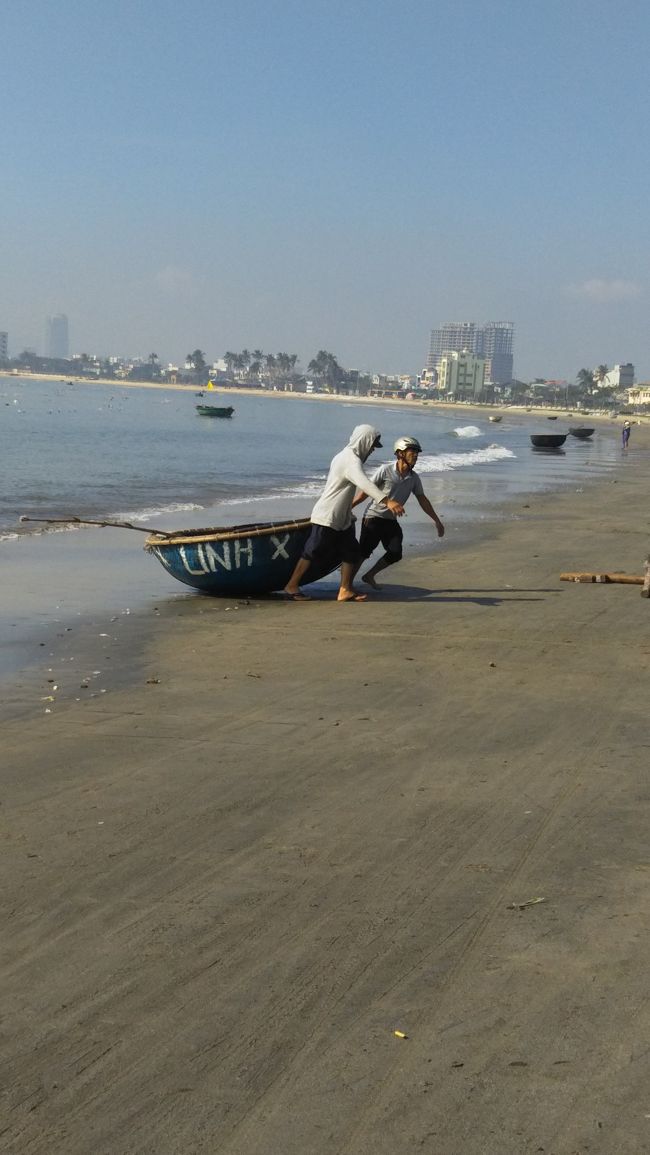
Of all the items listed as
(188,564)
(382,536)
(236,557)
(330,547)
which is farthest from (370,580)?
(188,564)

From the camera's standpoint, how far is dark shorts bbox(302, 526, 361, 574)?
11.4 meters

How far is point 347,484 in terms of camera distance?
36.7 feet

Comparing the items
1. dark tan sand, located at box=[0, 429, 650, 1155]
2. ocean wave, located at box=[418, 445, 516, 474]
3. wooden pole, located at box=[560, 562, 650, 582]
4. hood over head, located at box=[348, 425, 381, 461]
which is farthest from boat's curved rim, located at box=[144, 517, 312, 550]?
ocean wave, located at box=[418, 445, 516, 474]

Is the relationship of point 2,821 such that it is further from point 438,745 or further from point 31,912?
point 438,745

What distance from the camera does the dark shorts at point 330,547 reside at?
11367 millimetres

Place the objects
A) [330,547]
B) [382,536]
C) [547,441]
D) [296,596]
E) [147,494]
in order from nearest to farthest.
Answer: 1. [330,547]
2. [296,596]
3. [382,536]
4. [147,494]
5. [547,441]

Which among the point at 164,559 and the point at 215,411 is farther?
the point at 215,411

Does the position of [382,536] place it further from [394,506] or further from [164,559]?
[164,559]

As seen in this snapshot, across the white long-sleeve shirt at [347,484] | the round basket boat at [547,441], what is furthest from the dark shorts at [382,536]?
the round basket boat at [547,441]

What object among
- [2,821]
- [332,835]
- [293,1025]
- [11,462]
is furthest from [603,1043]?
[11,462]

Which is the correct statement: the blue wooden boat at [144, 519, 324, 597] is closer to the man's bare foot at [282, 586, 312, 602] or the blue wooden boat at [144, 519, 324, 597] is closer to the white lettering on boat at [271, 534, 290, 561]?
the white lettering on boat at [271, 534, 290, 561]

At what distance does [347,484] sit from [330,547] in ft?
2.11

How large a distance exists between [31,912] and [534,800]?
2290mm

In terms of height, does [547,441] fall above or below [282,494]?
above
